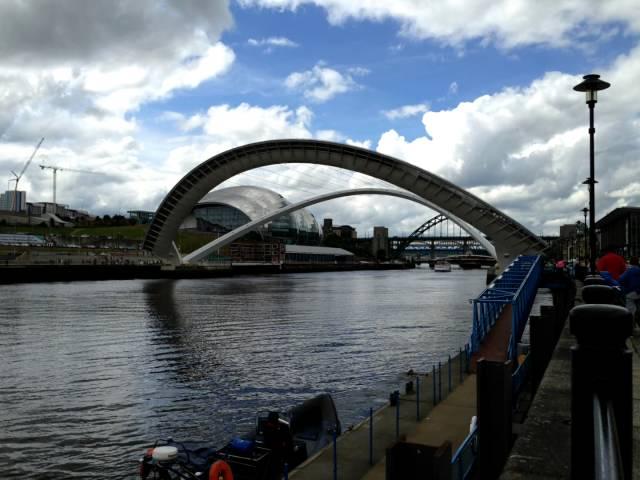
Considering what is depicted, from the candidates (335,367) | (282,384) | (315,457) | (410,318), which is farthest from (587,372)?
(410,318)

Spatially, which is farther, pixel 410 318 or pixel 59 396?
pixel 410 318

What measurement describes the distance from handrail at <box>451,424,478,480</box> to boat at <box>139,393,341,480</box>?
304 cm

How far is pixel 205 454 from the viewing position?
12.1m

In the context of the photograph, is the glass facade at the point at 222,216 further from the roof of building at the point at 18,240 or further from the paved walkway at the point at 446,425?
the paved walkway at the point at 446,425

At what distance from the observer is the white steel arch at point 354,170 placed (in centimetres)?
6844

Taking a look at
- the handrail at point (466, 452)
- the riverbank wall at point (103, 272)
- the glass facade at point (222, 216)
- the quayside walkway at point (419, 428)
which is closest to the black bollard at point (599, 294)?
the quayside walkway at point (419, 428)

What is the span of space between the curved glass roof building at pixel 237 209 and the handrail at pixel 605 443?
166 metres

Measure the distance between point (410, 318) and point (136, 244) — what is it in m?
132

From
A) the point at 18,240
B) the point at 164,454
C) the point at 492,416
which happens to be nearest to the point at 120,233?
the point at 18,240

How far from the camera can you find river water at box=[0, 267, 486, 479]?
1465 centimetres

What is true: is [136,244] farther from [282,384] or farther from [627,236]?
[282,384]

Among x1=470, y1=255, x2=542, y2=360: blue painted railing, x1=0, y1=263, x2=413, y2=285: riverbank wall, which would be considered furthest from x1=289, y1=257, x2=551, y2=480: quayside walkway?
x1=0, y1=263, x2=413, y2=285: riverbank wall

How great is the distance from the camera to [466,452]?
951cm

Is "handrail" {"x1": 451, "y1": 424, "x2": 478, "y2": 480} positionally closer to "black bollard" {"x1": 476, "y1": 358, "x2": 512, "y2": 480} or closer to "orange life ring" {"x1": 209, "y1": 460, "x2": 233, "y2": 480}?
"black bollard" {"x1": 476, "y1": 358, "x2": 512, "y2": 480}
